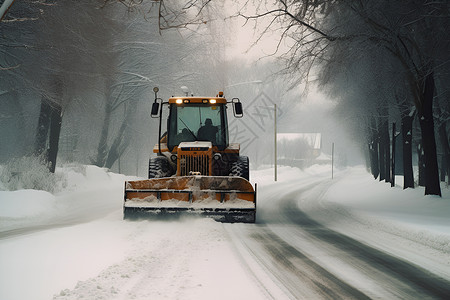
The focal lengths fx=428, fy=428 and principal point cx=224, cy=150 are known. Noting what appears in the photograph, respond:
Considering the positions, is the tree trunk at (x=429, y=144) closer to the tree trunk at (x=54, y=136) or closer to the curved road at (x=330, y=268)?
the curved road at (x=330, y=268)

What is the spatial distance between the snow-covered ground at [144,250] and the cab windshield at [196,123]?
2.67 meters

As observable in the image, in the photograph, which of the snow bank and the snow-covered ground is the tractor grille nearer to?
the snow-covered ground

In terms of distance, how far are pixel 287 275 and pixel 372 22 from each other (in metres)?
9.63

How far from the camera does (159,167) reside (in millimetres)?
10961

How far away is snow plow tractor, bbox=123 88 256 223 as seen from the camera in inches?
376

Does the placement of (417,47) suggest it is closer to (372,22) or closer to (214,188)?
(372,22)

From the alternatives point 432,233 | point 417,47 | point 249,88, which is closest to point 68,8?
point 417,47

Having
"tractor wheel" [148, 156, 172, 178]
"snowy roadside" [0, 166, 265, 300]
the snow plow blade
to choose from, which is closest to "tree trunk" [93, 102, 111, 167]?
"tractor wheel" [148, 156, 172, 178]

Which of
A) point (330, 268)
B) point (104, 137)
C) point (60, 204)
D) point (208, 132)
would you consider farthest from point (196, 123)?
point (104, 137)

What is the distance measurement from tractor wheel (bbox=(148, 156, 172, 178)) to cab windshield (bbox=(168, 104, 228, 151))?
52 cm

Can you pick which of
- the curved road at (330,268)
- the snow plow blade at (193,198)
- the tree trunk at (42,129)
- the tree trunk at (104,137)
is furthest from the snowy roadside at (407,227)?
the tree trunk at (104,137)

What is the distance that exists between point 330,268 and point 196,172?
207 inches

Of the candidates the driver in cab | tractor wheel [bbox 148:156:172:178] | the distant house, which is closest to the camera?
tractor wheel [bbox 148:156:172:178]

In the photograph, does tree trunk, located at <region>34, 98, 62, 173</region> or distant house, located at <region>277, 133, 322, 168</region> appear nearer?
tree trunk, located at <region>34, 98, 62, 173</region>
